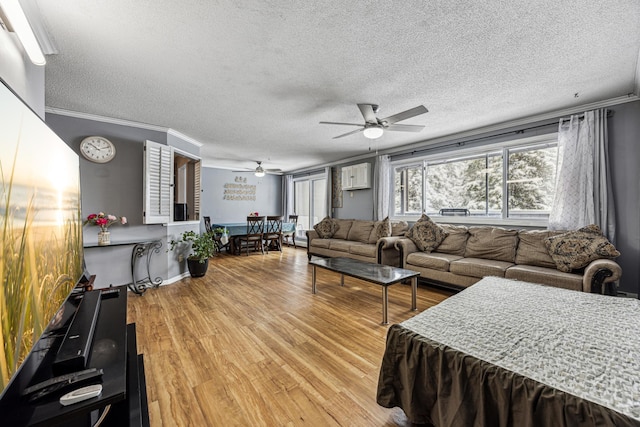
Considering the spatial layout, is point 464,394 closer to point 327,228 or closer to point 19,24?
point 19,24

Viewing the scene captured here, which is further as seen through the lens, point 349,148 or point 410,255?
point 349,148

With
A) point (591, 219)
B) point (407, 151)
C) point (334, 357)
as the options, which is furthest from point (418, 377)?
point (407, 151)

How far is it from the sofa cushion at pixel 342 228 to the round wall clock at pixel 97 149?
4.32 m

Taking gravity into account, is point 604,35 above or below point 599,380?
above

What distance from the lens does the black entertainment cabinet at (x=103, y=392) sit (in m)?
0.69

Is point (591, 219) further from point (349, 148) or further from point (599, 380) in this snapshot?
point (349, 148)

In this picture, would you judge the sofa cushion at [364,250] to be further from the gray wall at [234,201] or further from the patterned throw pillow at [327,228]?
the gray wall at [234,201]

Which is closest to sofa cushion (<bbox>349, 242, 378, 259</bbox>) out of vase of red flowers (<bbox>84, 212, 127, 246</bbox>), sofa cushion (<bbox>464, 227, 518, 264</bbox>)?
sofa cushion (<bbox>464, 227, 518, 264</bbox>)

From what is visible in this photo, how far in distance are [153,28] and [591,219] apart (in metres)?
4.72

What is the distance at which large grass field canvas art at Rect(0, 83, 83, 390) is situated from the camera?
2.10 ft

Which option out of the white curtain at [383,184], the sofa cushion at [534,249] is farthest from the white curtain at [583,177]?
the white curtain at [383,184]

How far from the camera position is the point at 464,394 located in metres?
1.08

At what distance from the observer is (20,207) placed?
28.8 inches

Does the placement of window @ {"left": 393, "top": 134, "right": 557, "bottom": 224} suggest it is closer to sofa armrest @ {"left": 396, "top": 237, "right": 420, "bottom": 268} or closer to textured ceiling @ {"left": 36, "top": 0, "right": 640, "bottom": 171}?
textured ceiling @ {"left": 36, "top": 0, "right": 640, "bottom": 171}
